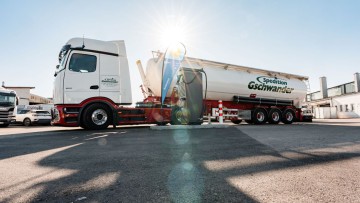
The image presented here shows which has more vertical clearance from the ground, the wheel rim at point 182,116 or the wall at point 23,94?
the wall at point 23,94

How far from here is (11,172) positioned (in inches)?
107

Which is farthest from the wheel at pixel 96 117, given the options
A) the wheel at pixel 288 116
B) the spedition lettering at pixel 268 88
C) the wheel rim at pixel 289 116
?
the wheel rim at pixel 289 116

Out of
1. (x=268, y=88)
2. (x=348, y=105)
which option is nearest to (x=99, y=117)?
(x=268, y=88)

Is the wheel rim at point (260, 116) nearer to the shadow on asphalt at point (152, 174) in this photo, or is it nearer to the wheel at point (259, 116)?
the wheel at point (259, 116)

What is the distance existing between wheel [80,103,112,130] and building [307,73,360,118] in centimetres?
3384

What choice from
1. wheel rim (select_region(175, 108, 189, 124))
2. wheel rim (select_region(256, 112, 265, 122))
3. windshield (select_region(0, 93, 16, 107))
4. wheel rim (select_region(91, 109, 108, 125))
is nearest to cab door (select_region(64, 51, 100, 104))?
wheel rim (select_region(91, 109, 108, 125))

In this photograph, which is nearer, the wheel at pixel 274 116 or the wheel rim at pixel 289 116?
the wheel at pixel 274 116

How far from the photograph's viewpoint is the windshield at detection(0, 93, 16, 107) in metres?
15.6

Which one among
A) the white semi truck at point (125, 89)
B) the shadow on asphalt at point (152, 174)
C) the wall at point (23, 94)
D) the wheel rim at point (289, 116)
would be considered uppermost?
the wall at point (23, 94)

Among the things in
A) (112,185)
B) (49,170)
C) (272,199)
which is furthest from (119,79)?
(272,199)

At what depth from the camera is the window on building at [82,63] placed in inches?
316

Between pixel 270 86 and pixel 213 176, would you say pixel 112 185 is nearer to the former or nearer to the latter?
pixel 213 176

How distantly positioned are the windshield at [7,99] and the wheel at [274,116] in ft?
59.1

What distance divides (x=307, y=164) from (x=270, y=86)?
10925mm
